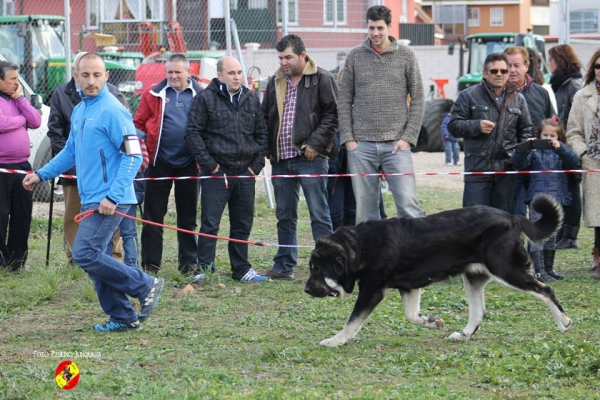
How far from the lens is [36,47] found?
1867 centimetres

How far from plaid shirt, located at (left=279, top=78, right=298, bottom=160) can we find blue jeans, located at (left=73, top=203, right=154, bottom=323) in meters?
2.57

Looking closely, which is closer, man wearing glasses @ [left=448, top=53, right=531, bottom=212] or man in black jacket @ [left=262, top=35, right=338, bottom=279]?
man wearing glasses @ [left=448, top=53, right=531, bottom=212]

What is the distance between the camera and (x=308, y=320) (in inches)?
284

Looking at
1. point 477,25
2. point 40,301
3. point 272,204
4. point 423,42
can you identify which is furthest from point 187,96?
point 477,25

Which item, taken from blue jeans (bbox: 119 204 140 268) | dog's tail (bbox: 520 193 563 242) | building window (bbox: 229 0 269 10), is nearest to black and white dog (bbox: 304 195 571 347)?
dog's tail (bbox: 520 193 563 242)

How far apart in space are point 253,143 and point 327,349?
10.4 ft

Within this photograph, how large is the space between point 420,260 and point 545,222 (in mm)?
1031

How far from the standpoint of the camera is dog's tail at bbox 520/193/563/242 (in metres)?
6.69

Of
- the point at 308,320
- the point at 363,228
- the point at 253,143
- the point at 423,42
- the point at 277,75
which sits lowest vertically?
the point at 308,320

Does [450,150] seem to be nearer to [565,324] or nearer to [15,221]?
[15,221]

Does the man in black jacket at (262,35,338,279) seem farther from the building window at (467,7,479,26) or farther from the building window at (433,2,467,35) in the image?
the building window at (467,7,479,26)

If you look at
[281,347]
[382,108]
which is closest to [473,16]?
[382,108]

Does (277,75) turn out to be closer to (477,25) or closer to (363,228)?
(363,228)

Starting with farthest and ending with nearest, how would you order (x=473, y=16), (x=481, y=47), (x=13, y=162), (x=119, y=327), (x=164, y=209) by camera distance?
(x=473, y=16) < (x=481, y=47) < (x=164, y=209) < (x=13, y=162) < (x=119, y=327)
